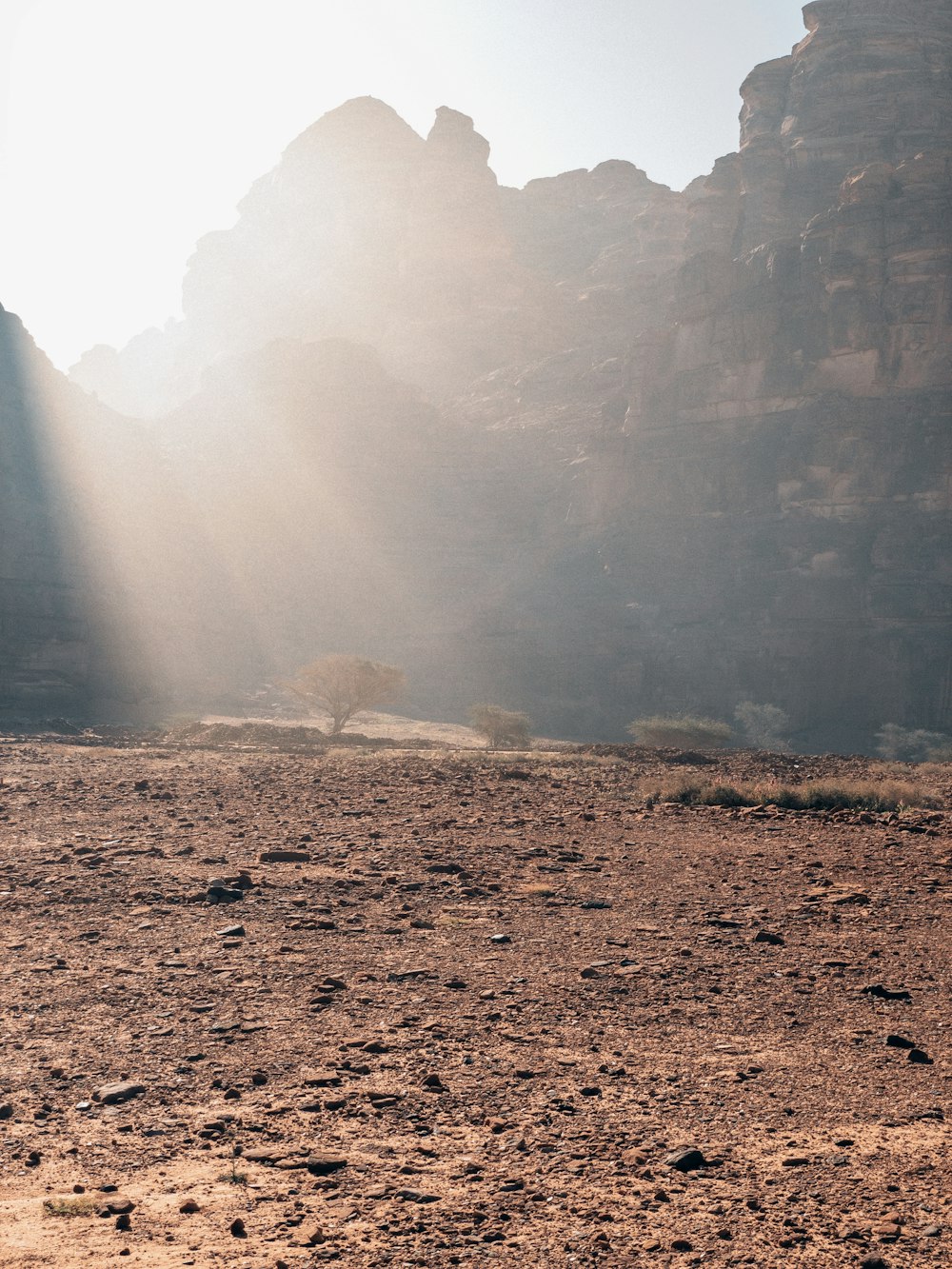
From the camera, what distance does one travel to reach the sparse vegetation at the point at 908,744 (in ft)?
190

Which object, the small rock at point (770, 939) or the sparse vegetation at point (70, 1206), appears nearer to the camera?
the sparse vegetation at point (70, 1206)

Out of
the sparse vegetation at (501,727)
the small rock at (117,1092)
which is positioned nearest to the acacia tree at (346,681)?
the sparse vegetation at (501,727)

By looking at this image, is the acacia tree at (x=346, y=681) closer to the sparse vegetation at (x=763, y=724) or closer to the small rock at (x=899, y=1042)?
the sparse vegetation at (x=763, y=724)

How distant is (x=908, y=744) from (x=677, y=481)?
37.1 m

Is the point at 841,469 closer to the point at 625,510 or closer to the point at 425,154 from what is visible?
the point at 625,510

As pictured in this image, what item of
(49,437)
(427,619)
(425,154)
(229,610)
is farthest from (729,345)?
(425,154)

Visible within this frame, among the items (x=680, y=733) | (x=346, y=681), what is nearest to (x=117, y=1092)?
(x=346, y=681)

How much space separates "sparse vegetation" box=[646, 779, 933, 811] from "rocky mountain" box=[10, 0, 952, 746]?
162ft

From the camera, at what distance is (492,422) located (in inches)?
4582

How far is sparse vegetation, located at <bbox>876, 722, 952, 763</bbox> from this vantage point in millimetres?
57803

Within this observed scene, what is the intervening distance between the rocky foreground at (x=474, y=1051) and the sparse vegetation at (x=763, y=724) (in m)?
53.0

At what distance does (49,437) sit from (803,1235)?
8145cm

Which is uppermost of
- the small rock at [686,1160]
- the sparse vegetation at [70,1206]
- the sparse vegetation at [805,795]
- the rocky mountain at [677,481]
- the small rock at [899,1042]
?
the rocky mountain at [677,481]

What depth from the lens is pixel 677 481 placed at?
89688mm
